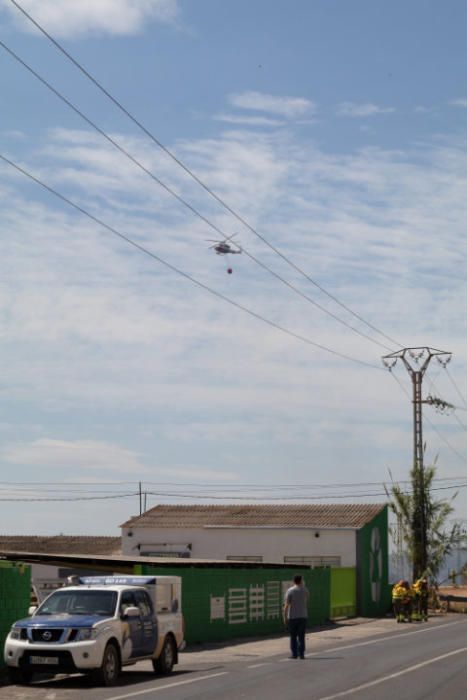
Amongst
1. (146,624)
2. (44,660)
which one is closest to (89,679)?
(146,624)

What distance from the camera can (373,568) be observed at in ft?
181

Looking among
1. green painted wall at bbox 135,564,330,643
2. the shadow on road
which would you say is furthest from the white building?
the shadow on road

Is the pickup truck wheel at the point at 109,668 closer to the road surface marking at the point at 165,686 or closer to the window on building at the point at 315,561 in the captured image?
the road surface marking at the point at 165,686

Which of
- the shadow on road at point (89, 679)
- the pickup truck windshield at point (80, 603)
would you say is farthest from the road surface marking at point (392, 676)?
the pickup truck windshield at point (80, 603)

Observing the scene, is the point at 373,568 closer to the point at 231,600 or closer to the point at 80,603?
the point at 231,600

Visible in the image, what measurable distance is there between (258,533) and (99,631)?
4147cm

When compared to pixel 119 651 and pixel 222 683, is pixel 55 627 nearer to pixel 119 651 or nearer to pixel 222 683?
pixel 119 651

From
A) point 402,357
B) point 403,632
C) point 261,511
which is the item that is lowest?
point 403,632

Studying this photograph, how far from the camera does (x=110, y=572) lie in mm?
30500

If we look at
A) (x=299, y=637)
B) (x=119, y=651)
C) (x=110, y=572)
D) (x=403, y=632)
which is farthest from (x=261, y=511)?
(x=119, y=651)

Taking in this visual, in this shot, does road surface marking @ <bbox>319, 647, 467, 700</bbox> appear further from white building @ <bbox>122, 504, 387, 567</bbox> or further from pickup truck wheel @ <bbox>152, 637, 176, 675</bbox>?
white building @ <bbox>122, 504, 387, 567</bbox>

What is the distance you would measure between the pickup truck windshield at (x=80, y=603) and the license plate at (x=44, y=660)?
132 centimetres

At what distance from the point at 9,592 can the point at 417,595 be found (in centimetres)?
2895

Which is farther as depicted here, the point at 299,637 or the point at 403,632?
the point at 403,632
